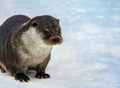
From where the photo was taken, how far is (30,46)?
4590 mm

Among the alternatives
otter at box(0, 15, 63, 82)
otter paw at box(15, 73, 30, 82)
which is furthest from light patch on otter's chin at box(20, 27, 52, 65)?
otter paw at box(15, 73, 30, 82)

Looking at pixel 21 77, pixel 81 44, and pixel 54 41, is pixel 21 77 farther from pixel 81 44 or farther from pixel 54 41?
pixel 81 44

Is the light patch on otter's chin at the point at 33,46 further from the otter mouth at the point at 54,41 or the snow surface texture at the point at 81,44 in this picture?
the snow surface texture at the point at 81,44

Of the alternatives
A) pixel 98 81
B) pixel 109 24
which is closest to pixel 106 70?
pixel 98 81

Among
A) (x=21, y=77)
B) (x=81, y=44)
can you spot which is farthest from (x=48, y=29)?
(x=81, y=44)

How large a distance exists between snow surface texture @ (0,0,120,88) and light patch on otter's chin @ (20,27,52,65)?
22 cm

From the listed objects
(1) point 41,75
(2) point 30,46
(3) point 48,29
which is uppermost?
(3) point 48,29

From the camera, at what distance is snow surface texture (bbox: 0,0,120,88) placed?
4.70 metres

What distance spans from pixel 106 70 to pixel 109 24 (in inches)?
107

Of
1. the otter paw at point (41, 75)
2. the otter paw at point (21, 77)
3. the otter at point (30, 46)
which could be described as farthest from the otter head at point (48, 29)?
the otter paw at point (41, 75)

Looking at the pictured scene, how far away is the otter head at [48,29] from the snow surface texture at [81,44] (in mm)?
417

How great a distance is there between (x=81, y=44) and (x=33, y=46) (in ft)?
5.83

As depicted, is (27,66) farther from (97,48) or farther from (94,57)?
(97,48)

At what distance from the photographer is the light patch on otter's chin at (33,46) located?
14.9 ft
